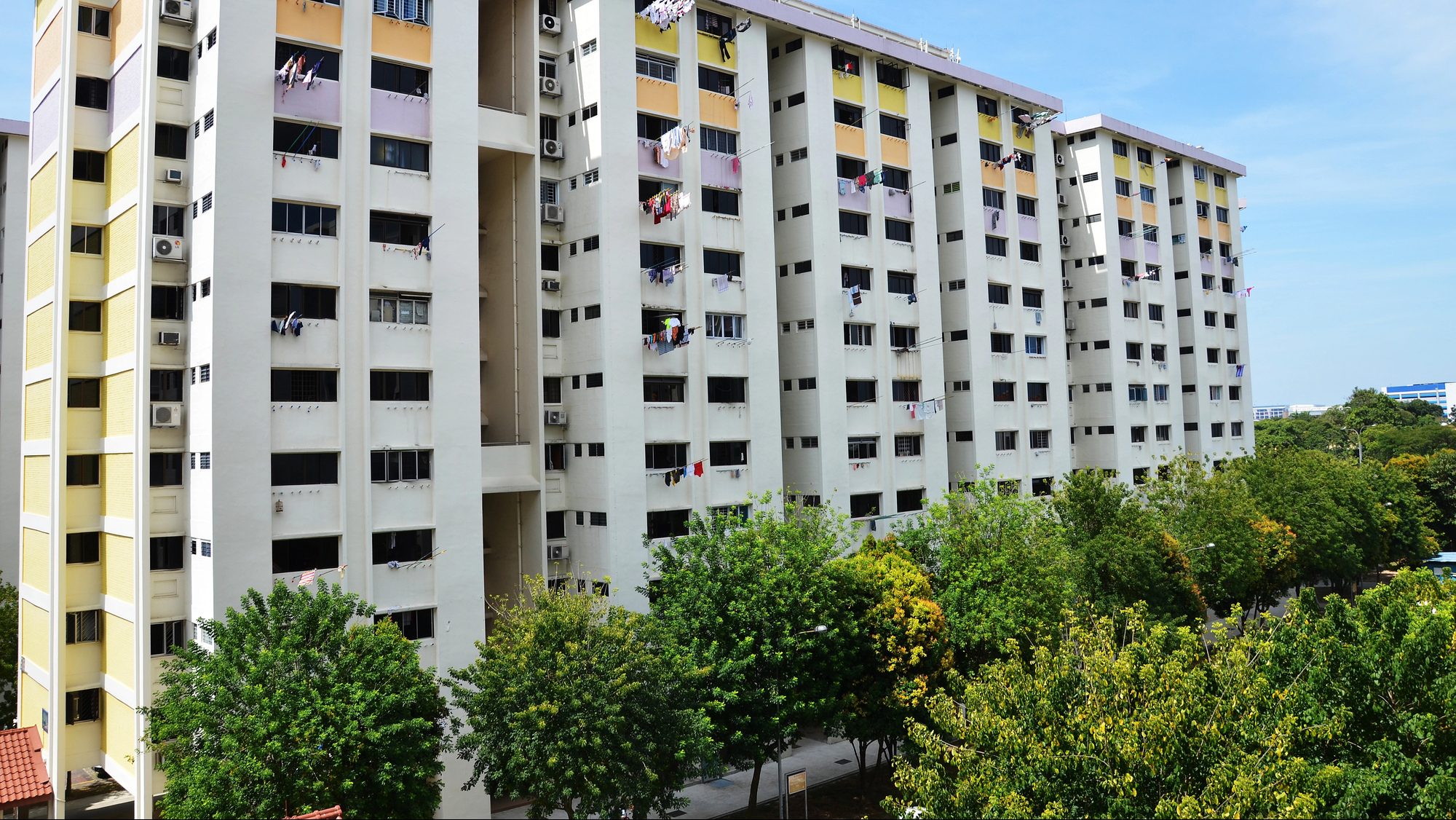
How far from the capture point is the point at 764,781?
32.3 metres

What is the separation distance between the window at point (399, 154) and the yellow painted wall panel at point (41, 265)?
11.9m

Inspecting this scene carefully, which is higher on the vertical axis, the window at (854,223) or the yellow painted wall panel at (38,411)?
the window at (854,223)

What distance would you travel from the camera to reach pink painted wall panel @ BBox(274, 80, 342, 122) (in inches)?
1045

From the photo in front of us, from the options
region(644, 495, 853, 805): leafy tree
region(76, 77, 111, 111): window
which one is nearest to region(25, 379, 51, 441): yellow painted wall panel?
region(76, 77, 111, 111): window

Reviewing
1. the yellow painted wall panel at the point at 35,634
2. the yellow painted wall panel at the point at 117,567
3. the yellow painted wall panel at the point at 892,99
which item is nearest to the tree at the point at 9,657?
the yellow painted wall panel at the point at 35,634

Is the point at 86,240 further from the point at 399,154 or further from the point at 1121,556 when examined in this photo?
the point at 1121,556

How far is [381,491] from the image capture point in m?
27.3

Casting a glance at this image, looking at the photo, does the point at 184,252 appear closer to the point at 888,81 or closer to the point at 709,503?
the point at 709,503

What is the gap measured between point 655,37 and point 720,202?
6417mm

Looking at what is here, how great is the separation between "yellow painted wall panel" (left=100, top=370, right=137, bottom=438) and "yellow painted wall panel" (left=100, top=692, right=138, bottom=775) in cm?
804

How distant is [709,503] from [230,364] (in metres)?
16.4

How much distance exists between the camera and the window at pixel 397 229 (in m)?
27.9

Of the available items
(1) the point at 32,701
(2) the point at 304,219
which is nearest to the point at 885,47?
(2) the point at 304,219

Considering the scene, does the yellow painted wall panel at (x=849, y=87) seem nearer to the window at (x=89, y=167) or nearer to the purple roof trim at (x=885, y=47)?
the purple roof trim at (x=885, y=47)
